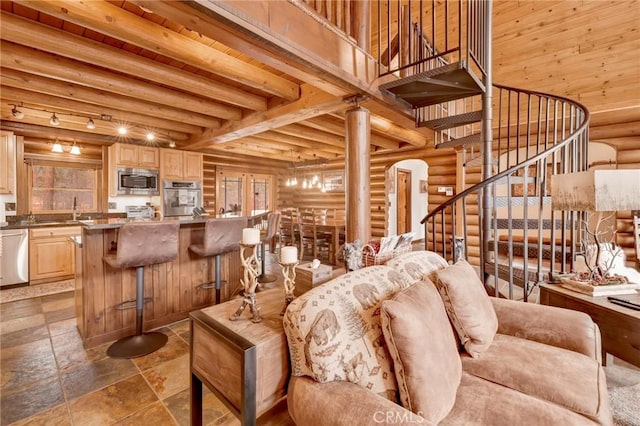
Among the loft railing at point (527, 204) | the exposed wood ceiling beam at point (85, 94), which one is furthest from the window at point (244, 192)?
the loft railing at point (527, 204)

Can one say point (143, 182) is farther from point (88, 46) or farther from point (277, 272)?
point (88, 46)

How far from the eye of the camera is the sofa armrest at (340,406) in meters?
0.89

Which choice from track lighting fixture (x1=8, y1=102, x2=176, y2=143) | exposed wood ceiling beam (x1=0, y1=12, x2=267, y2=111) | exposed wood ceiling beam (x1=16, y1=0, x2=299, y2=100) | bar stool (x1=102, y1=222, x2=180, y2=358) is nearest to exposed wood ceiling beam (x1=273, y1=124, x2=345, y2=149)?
exposed wood ceiling beam (x1=0, y1=12, x2=267, y2=111)

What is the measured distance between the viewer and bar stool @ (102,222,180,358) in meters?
2.31

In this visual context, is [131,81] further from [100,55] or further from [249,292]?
[249,292]

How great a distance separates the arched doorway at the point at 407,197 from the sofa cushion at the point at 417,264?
5101 millimetres

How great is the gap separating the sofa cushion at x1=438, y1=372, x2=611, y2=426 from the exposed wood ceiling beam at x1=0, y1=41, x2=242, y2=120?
3588mm

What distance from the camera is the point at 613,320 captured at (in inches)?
64.2

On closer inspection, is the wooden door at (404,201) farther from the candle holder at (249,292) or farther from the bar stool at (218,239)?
the candle holder at (249,292)

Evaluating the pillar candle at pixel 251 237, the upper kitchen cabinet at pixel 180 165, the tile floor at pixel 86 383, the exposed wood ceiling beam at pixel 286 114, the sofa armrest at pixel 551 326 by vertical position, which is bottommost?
the tile floor at pixel 86 383

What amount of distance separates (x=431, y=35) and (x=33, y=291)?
20.6 ft

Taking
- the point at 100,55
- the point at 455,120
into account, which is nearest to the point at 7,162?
the point at 100,55

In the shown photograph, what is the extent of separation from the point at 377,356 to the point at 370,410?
248 millimetres

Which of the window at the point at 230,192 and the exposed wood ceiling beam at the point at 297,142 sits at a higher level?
the exposed wood ceiling beam at the point at 297,142
